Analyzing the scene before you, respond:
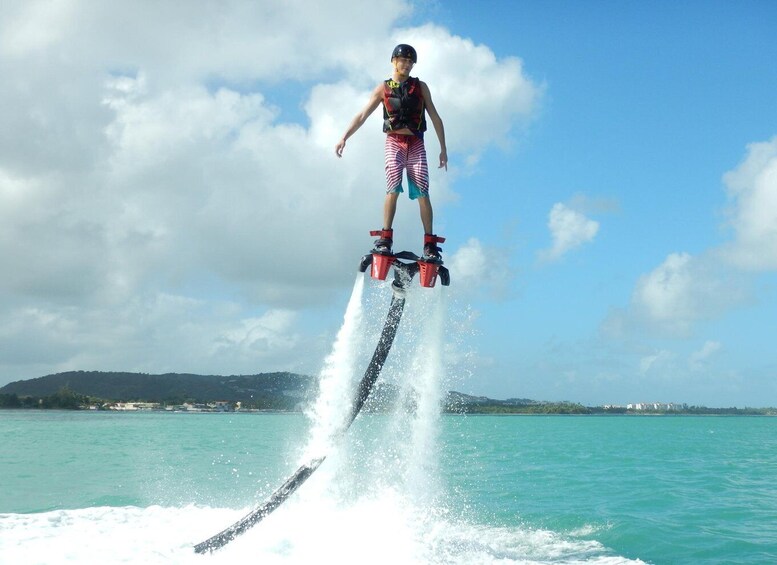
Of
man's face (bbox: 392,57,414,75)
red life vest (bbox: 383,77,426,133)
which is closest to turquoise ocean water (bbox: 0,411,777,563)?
red life vest (bbox: 383,77,426,133)

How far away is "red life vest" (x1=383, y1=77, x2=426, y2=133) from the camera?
9.79m

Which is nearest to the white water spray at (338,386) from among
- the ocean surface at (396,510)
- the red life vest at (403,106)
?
the ocean surface at (396,510)

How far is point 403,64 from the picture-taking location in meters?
9.69

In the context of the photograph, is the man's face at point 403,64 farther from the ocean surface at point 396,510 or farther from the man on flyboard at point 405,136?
the ocean surface at point 396,510

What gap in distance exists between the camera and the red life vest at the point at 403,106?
9789mm

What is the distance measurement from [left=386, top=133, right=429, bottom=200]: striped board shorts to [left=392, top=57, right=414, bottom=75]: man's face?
88 cm

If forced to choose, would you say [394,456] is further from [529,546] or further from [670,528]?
[670,528]

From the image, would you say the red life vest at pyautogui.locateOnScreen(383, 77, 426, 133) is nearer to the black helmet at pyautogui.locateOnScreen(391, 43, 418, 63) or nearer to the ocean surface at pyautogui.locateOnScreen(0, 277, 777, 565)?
the black helmet at pyautogui.locateOnScreen(391, 43, 418, 63)

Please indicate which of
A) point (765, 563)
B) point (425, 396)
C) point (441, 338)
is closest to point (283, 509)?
point (425, 396)

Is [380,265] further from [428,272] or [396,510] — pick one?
[396,510]

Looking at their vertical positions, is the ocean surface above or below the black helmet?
below

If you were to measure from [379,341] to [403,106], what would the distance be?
3405 millimetres

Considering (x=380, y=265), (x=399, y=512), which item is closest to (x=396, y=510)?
(x=399, y=512)

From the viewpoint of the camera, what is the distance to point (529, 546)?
15039 millimetres
